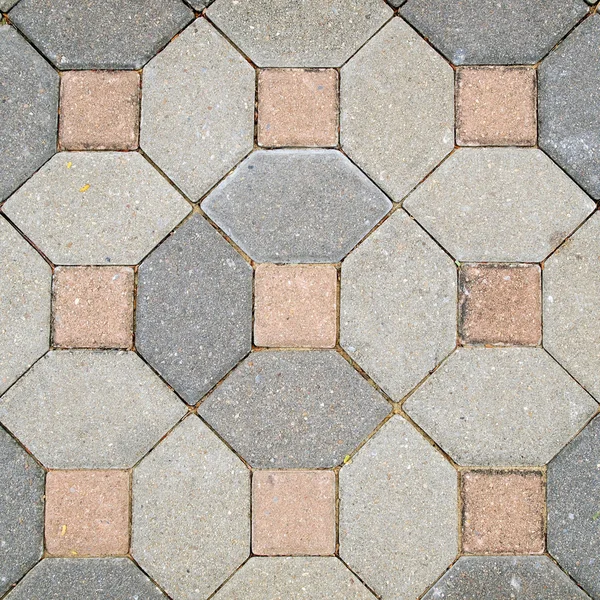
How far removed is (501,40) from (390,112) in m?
0.37

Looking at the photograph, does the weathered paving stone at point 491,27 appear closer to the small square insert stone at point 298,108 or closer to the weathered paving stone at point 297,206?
the small square insert stone at point 298,108

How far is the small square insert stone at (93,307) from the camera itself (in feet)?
4.94

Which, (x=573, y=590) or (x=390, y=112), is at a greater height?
(x=390, y=112)

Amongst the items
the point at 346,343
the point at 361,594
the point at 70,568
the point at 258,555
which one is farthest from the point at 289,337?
the point at 70,568

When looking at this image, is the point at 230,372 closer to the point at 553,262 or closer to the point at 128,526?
the point at 128,526

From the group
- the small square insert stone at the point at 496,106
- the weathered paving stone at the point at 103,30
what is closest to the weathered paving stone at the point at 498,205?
the small square insert stone at the point at 496,106

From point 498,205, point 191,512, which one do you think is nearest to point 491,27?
point 498,205

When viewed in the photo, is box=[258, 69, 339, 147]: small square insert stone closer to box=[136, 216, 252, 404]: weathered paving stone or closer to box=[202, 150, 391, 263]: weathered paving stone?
box=[202, 150, 391, 263]: weathered paving stone

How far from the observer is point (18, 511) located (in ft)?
4.89

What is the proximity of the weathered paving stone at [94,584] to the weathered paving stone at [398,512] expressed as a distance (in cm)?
55

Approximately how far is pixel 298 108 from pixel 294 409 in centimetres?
82

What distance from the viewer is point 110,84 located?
154 cm

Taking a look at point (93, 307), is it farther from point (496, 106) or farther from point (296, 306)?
point (496, 106)

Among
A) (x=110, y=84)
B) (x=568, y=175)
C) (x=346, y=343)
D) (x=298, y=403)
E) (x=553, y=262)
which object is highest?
(x=110, y=84)
